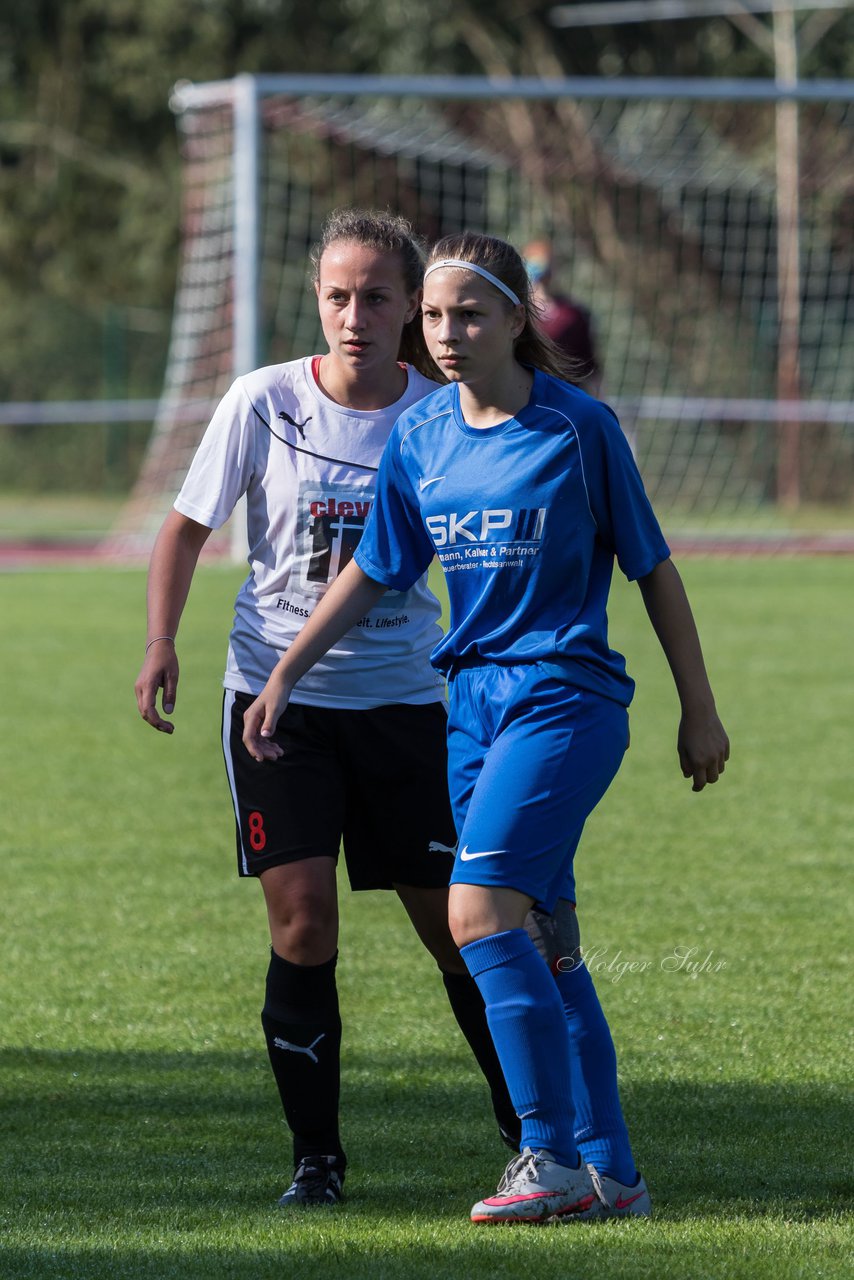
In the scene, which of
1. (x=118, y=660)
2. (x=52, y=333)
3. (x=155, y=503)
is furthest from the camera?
(x=52, y=333)

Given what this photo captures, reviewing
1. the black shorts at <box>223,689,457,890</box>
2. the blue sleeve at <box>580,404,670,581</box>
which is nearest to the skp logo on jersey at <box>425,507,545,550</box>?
the blue sleeve at <box>580,404,670,581</box>

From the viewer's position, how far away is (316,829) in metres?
3.80

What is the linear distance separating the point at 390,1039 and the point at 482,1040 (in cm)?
89

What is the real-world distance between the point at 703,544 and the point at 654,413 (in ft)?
8.48

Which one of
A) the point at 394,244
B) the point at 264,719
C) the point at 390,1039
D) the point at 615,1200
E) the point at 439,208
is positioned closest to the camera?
the point at 615,1200

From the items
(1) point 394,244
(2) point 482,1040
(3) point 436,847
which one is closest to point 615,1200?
(2) point 482,1040

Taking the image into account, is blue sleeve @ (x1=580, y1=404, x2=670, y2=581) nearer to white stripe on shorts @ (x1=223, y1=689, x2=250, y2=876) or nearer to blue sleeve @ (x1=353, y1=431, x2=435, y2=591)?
A: blue sleeve @ (x1=353, y1=431, x2=435, y2=591)

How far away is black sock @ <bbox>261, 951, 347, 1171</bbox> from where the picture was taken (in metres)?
3.78

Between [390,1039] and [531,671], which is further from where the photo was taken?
[390,1039]

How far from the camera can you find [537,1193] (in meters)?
3.38

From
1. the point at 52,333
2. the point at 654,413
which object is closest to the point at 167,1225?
the point at 654,413

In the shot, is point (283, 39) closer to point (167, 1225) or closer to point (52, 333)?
point (52, 333)

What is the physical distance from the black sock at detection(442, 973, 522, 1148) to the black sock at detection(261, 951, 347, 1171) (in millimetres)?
310

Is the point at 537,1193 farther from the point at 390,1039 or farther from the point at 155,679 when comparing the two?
the point at 390,1039
